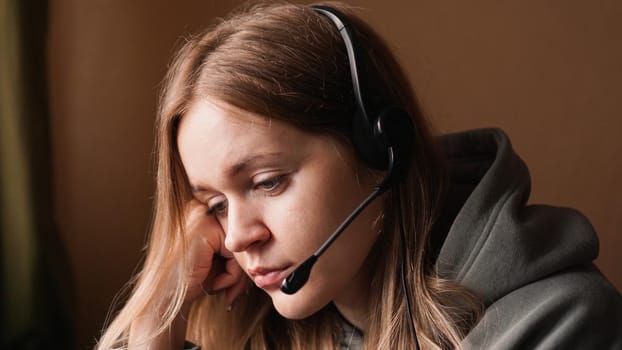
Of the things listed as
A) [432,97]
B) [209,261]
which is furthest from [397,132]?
[432,97]

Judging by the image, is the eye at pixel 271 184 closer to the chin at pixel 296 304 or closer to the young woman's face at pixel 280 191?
the young woman's face at pixel 280 191

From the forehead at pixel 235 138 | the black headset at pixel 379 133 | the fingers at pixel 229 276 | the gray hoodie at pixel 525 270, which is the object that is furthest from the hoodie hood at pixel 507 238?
the fingers at pixel 229 276

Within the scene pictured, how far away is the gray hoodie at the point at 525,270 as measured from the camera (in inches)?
32.5

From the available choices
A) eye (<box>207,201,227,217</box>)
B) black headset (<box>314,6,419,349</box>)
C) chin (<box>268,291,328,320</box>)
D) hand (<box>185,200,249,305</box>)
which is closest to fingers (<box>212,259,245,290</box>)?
hand (<box>185,200,249,305</box>)

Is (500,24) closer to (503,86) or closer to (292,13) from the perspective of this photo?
(503,86)

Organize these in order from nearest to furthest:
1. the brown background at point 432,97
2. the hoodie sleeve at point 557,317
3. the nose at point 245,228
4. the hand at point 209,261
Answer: the hoodie sleeve at point 557,317 → the nose at point 245,228 → the hand at point 209,261 → the brown background at point 432,97

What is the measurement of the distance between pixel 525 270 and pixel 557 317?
0.23 ft

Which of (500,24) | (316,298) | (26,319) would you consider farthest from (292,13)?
(26,319)

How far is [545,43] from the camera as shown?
1477 millimetres

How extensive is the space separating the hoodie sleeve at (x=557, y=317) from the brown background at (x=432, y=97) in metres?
0.55

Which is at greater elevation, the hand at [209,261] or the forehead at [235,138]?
the forehead at [235,138]

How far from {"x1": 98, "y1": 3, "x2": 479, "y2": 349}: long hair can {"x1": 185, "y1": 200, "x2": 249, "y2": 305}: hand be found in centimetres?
2

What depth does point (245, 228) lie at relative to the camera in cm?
91

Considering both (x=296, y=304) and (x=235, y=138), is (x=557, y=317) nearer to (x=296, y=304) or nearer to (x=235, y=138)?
(x=296, y=304)
